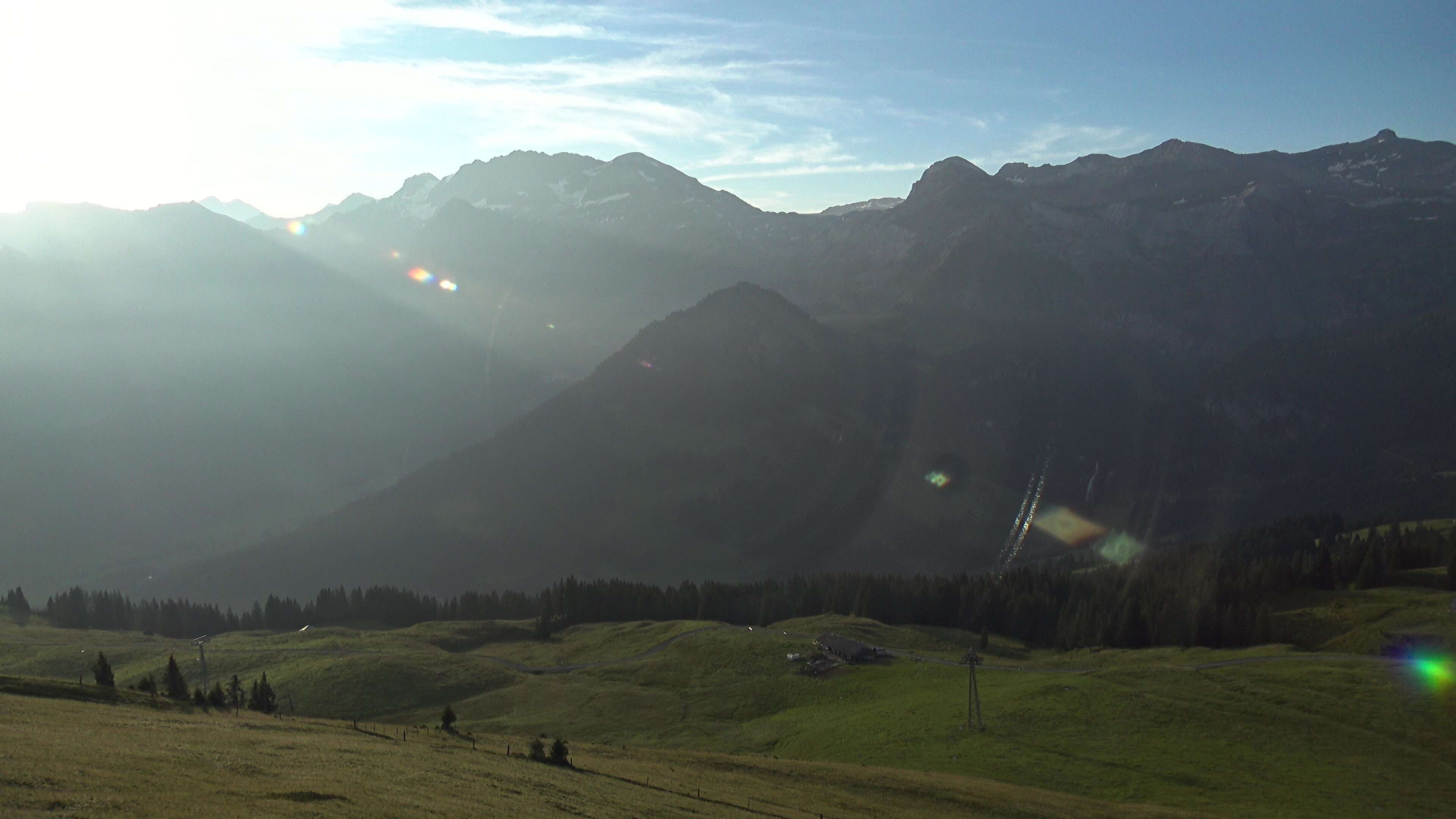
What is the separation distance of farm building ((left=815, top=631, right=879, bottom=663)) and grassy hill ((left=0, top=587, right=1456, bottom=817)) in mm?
2395

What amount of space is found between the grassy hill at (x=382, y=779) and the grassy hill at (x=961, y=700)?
869 cm

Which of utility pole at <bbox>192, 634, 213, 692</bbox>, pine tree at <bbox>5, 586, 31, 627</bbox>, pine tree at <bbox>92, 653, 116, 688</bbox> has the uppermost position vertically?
pine tree at <bbox>92, 653, 116, 688</bbox>

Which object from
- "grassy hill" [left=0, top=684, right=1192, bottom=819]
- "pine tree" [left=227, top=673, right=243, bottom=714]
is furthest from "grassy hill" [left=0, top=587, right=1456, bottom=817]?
"pine tree" [left=227, top=673, right=243, bottom=714]

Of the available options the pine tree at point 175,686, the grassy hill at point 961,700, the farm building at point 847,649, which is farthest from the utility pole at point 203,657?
the farm building at point 847,649

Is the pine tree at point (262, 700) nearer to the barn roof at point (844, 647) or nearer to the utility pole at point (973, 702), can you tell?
the utility pole at point (973, 702)

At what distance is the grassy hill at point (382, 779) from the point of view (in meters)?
34.6

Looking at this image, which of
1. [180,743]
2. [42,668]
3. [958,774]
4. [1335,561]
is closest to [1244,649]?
[1335,561]

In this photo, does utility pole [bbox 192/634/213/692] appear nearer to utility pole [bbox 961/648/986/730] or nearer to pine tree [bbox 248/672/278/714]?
pine tree [bbox 248/672/278/714]

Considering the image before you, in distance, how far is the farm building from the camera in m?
116

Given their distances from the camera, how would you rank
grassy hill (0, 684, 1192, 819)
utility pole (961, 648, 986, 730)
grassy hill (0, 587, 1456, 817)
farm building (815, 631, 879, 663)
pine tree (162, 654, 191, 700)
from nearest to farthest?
grassy hill (0, 684, 1192, 819)
pine tree (162, 654, 191, 700)
grassy hill (0, 587, 1456, 817)
utility pole (961, 648, 986, 730)
farm building (815, 631, 879, 663)

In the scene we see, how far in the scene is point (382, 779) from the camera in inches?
1738

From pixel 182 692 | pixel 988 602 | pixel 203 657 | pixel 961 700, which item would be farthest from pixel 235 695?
pixel 988 602

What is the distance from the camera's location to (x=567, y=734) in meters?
94.8

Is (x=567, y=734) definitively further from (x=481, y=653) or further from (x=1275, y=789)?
(x=1275, y=789)
